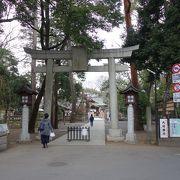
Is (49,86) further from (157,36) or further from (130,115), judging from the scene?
(157,36)

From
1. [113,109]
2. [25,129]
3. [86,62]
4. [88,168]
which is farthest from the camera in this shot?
[86,62]

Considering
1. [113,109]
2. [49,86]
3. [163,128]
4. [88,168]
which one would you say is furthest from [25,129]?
[88,168]

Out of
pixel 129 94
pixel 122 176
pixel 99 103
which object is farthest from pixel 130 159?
pixel 99 103

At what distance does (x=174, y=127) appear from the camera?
19.1 m

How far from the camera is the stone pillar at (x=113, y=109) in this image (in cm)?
2202

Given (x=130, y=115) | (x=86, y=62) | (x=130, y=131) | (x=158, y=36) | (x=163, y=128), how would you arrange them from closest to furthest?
1. (x=163, y=128)
2. (x=130, y=131)
3. (x=130, y=115)
4. (x=158, y=36)
5. (x=86, y=62)

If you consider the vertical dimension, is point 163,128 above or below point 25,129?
above

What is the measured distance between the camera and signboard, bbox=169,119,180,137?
62.5ft

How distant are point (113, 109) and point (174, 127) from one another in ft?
16.3

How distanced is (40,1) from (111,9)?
5469mm

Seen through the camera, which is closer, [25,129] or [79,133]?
[25,129]

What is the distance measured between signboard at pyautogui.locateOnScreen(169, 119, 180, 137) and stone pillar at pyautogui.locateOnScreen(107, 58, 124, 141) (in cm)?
388

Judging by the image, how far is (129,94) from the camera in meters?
22.2

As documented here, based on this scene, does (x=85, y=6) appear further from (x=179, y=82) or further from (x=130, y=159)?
(x=130, y=159)
